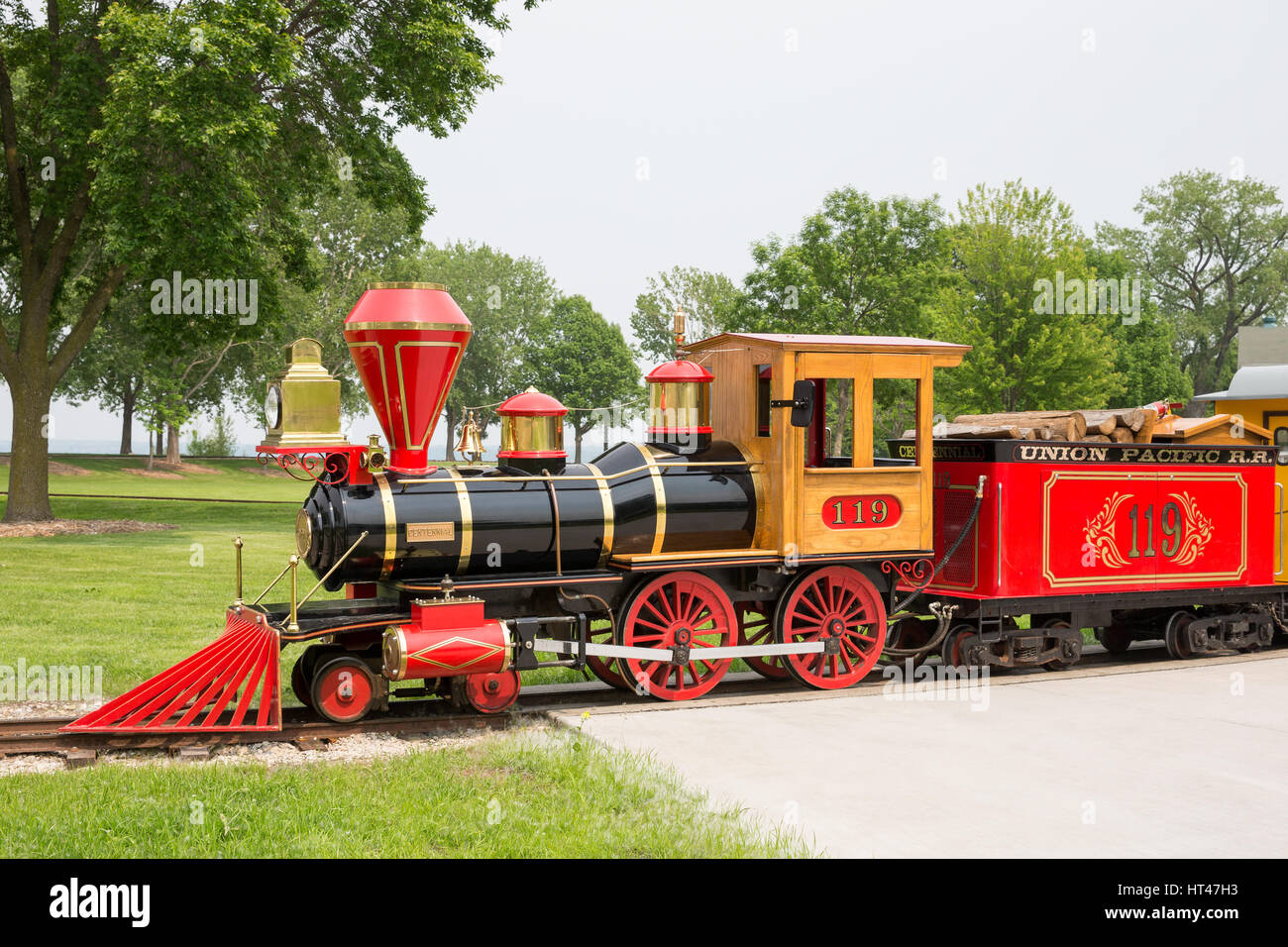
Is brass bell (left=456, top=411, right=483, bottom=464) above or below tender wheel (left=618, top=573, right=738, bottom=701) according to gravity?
above

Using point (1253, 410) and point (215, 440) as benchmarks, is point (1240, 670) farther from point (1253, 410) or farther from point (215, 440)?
point (215, 440)

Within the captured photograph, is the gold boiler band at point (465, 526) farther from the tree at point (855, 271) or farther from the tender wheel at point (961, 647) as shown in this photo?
the tree at point (855, 271)

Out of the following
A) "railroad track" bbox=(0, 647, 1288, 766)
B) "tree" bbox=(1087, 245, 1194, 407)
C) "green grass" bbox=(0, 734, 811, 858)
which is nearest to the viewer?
"green grass" bbox=(0, 734, 811, 858)

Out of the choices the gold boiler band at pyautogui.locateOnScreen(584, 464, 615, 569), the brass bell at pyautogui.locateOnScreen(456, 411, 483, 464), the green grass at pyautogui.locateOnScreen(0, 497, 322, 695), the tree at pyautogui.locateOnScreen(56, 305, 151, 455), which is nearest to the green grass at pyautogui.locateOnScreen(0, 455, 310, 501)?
the tree at pyautogui.locateOnScreen(56, 305, 151, 455)

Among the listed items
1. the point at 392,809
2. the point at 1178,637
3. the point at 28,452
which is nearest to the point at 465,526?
the point at 392,809

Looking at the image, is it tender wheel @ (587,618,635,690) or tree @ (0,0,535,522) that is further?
→ tree @ (0,0,535,522)

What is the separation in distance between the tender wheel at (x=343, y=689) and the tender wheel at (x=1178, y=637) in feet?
26.2

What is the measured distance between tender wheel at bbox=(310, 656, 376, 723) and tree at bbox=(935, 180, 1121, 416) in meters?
26.8

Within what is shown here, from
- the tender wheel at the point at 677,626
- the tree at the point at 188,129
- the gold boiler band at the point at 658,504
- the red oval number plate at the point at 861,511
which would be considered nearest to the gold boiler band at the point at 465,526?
the tender wheel at the point at 677,626

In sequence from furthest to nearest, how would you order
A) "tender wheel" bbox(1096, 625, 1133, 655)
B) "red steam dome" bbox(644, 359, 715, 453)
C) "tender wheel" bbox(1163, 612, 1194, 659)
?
"tender wheel" bbox(1096, 625, 1133, 655)
"tender wheel" bbox(1163, 612, 1194, 659)
"red steam dome" bbox(644, 359, 715, 453)

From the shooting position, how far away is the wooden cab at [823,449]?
9.56 meters

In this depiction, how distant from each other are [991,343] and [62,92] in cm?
2355

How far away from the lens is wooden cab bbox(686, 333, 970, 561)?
9562mm

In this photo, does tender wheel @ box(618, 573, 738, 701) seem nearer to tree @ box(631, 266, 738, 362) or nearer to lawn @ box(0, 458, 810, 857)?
lawn @ box(0, 458, 810, 857)
